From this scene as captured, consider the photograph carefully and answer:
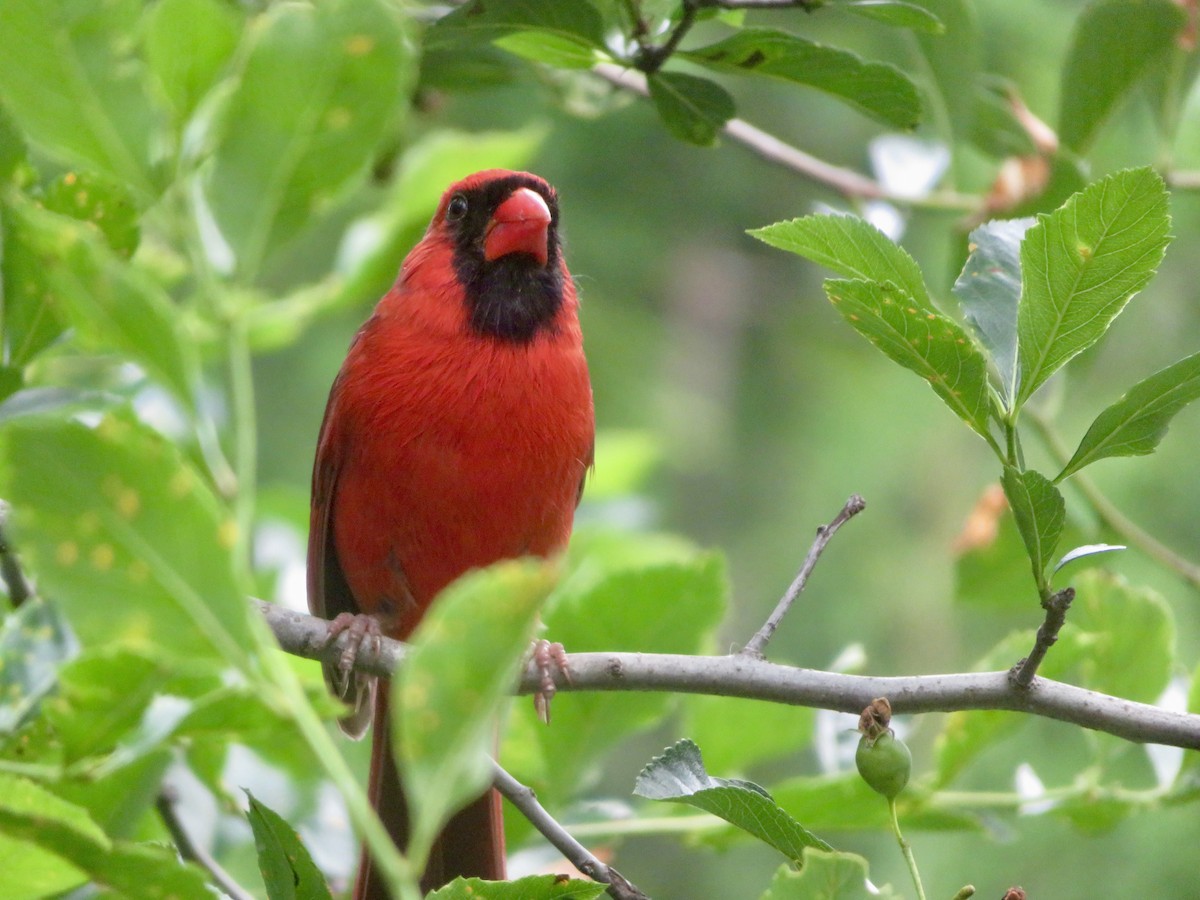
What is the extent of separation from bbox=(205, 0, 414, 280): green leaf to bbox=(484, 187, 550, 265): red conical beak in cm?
186

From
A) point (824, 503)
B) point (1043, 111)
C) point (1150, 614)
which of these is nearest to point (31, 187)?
point (1150, 614)

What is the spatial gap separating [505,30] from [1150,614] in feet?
4.14

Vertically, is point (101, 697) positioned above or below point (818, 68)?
below

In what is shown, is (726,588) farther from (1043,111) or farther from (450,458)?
(1043,111)

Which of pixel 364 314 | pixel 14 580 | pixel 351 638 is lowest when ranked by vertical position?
pixel 364 314

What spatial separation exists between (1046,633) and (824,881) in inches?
17.8

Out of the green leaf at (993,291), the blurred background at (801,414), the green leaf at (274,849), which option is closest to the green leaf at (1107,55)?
the green leaf at (993,291)

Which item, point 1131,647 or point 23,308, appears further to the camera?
point 1131,647

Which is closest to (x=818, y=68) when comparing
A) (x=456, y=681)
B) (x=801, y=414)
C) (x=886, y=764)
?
(x=886, y=764)

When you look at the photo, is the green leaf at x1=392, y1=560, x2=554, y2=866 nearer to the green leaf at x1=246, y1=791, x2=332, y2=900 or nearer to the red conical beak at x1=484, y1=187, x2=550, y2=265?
the green leaf at x1=246, y1=791, x2=332, y2=900

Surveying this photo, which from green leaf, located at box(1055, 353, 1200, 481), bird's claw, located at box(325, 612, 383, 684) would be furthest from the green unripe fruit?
bird's claw, located at box(325, 612, 383, 684)

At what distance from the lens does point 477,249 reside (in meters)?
2.96

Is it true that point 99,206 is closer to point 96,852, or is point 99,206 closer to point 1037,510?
point 96,852

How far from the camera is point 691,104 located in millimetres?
1978
